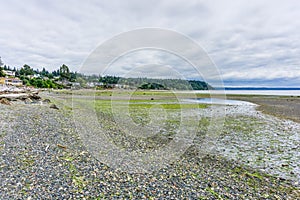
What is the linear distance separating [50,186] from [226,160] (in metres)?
7.94

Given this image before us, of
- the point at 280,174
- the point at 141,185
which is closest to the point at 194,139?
the point at 280,174

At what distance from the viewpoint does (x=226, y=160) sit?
31.3ft

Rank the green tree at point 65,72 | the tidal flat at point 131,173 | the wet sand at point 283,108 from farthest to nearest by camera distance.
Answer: the green tree at point 65,72, the wet sand at point 283,108, the tidal flat at point 131,173

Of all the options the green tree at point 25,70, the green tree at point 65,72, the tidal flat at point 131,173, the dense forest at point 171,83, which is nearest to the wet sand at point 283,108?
the dense forest at point 171,83

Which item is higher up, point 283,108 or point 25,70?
point 25,70

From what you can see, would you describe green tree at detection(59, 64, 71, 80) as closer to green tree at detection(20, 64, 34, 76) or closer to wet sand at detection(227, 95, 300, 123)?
green tree at detection(20, 64, 34, 76)

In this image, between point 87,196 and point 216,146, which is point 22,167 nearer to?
point 87,196

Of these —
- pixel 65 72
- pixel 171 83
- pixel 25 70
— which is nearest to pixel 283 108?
→ pixel 171 83

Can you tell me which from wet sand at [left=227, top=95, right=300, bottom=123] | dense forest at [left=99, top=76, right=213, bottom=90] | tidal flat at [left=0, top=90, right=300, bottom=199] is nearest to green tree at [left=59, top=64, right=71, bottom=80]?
dense forest at [left=99, top=76, right=213, bottom=90]

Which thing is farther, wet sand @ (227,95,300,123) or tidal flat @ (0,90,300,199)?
wet sand @ (227,95,300,123)

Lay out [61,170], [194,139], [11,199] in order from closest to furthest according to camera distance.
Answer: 1. [11,199]
2. [61,170]
3. [194,139]

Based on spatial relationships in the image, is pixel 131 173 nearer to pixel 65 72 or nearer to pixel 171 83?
pixel 171 83

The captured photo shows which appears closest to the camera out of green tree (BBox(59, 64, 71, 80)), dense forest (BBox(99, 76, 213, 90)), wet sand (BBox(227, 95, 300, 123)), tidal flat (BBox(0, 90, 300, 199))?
tidal flat (BBox(0, 90, 300, 199))

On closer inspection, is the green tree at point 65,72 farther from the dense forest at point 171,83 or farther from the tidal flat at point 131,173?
the tidal flat at point 131,173
